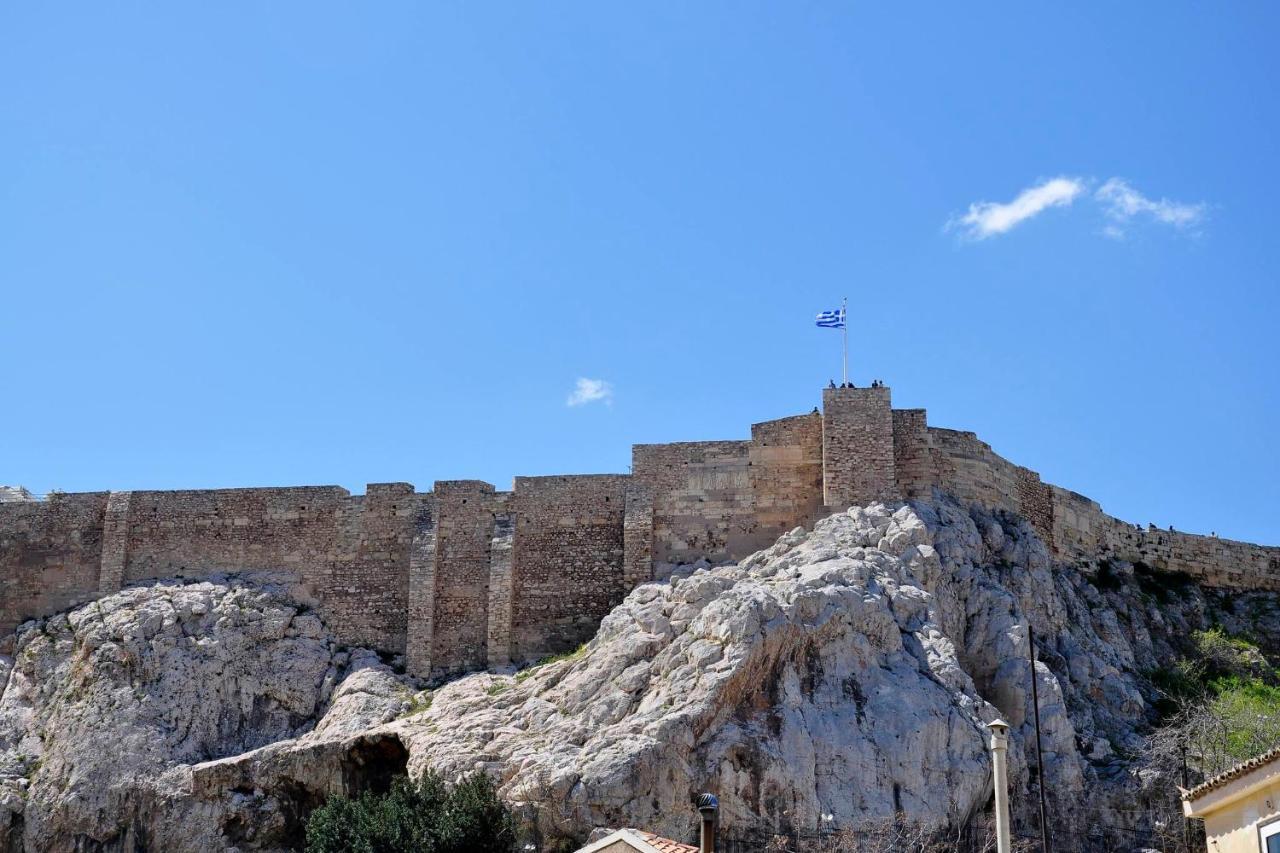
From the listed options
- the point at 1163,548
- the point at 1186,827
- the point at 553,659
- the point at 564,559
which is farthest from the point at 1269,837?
the point at 1163,548

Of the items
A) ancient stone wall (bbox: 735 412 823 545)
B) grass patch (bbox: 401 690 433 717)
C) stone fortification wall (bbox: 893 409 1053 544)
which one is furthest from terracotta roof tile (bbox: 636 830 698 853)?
stone fortification wall (bbox: 893 409 1053 544)

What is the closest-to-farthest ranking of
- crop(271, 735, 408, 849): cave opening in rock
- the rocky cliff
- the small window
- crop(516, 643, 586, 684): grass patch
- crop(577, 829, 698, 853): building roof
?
the small window, crop(577, 829, 698, 853): building roof, the rocky cliff, crop(271, 735, 408, 849): cave opening in rock, crop(516, 643, 586, 684): grass patch

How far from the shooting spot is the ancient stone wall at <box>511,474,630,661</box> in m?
37.6

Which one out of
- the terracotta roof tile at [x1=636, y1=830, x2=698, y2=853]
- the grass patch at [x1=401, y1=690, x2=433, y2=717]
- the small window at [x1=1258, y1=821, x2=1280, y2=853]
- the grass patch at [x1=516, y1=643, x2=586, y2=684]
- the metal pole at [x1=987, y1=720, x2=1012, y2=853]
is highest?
the grass patch at [x1=516, y1=643, x2=586, y2=684]

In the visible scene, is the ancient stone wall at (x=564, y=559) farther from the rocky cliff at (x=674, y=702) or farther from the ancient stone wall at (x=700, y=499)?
the rocky cliff at (x=674, y=702)

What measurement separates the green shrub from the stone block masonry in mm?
6679

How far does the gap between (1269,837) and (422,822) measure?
15.6m

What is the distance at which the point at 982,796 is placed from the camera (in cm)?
3031

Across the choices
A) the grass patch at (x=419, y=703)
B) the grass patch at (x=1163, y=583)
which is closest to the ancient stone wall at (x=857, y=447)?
the grass patch at (x=1163, y=583)

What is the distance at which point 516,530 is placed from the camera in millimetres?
38625

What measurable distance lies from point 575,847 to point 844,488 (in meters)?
11.2

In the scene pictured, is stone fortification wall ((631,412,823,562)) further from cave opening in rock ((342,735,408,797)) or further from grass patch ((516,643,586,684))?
cave opening in rock ((342,735,408,797))

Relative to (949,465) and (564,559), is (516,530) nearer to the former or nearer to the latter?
(564,559)

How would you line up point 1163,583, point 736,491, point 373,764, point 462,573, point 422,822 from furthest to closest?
point 1163,583 < point 462,573 < point 736,491 < point 373,764 < point 422,822
